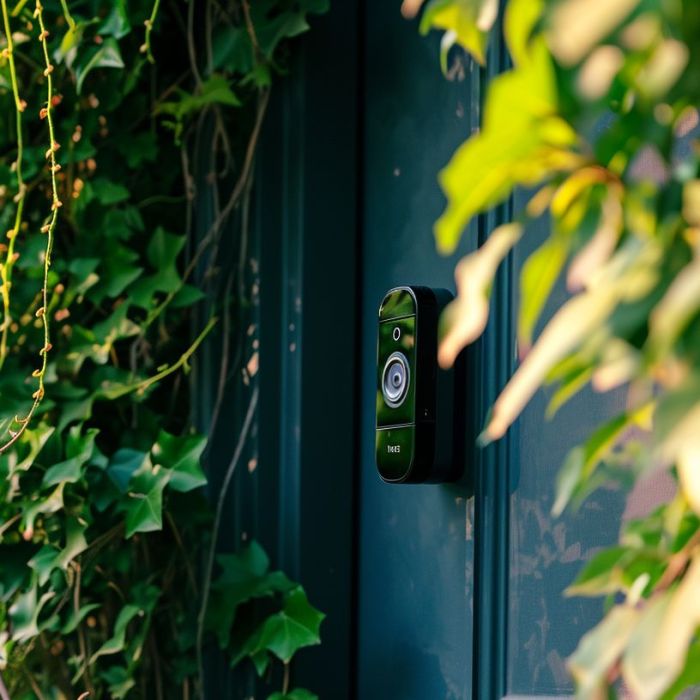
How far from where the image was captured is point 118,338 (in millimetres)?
1671

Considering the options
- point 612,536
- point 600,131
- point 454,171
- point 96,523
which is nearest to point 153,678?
point 96,523

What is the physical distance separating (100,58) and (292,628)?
2.74ft

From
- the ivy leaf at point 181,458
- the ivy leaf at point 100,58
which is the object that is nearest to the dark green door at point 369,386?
the ivy leaf at point 181,458

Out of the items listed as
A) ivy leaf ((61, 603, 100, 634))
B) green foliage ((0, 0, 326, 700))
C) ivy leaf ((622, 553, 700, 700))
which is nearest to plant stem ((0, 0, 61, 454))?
green foliage ((0, 0, 326, 700))

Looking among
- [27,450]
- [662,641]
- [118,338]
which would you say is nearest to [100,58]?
[118,338]

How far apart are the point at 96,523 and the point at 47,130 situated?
63 cm

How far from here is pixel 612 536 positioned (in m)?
1.15

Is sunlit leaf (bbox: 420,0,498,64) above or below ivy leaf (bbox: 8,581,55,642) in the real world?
above

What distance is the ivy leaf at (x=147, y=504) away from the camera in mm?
1492

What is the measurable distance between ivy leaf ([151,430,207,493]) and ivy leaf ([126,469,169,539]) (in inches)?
0.7

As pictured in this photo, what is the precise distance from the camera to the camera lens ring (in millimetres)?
1364

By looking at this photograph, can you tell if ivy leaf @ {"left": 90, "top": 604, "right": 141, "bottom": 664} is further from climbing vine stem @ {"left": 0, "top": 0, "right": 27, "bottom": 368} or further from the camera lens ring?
the camera lens ring

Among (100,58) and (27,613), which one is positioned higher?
(100,58)

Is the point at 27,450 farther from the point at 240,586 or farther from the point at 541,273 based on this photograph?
the point at 541,273
